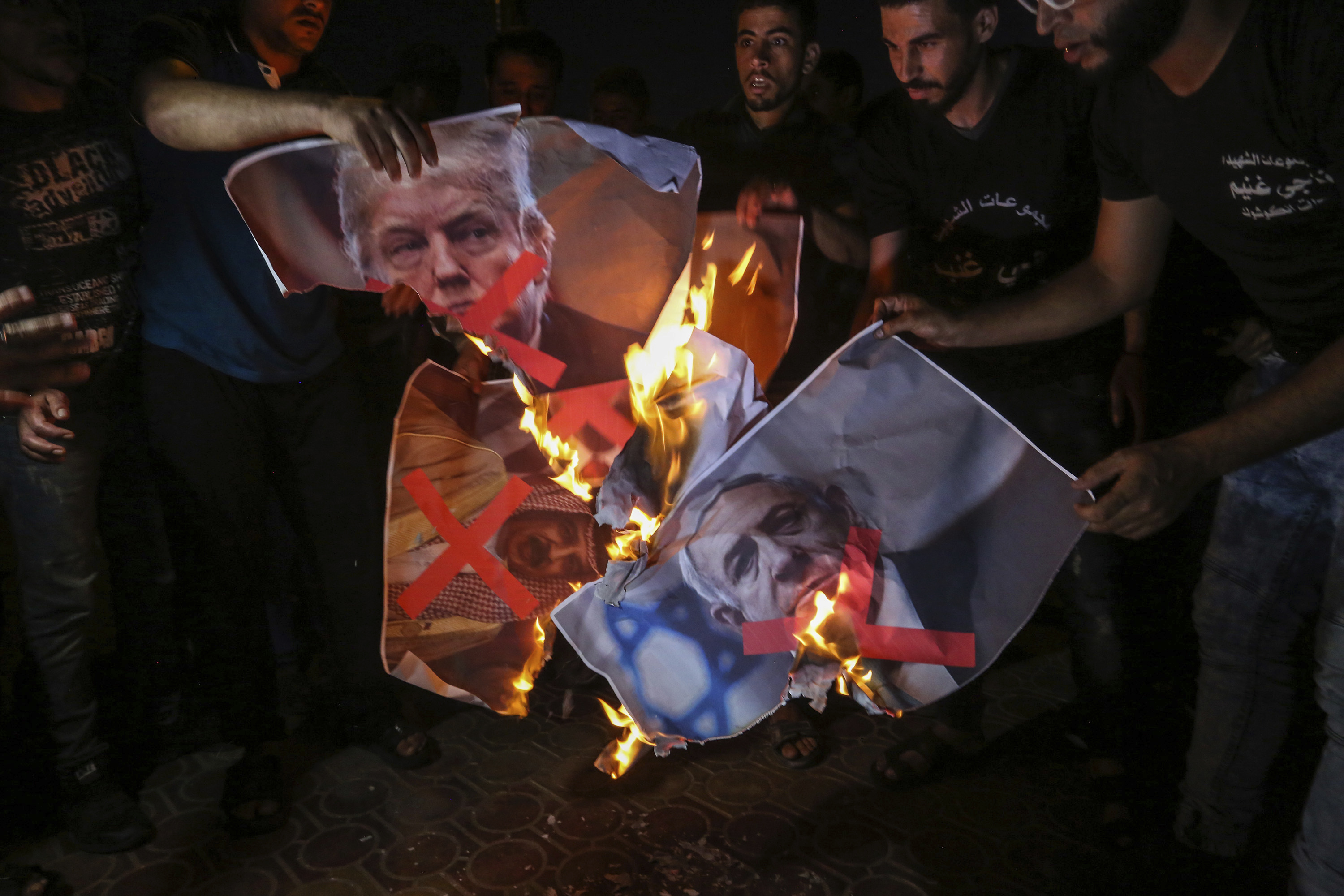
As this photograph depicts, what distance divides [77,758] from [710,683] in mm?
1493

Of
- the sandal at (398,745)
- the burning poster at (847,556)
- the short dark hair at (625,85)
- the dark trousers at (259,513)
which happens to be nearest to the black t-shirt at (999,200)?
the burning poster at (847,556)

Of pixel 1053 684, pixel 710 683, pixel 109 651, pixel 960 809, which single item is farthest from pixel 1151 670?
pixel 109 651

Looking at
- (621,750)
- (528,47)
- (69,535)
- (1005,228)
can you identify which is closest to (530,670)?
(621,750)

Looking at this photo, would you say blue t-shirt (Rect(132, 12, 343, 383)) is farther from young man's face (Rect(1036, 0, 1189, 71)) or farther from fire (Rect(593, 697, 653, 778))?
young man's face (Rect(1036, 0, 1189, 71))

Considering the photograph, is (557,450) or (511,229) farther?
(557,450)

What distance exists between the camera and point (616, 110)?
2.96 metres

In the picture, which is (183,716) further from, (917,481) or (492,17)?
(492,17)

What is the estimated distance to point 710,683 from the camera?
1819 millimetres

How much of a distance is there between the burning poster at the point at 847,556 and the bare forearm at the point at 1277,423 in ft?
1.23

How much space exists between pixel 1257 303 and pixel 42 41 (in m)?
2.62

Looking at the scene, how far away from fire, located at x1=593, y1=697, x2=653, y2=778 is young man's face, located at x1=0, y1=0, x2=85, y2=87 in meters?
1.90

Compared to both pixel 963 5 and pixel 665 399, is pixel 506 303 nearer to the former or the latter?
pixel 665 399

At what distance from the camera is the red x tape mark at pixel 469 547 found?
1986mm

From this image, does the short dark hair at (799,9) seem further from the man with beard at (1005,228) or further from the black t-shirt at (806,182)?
the man with beard at (1005,228)
